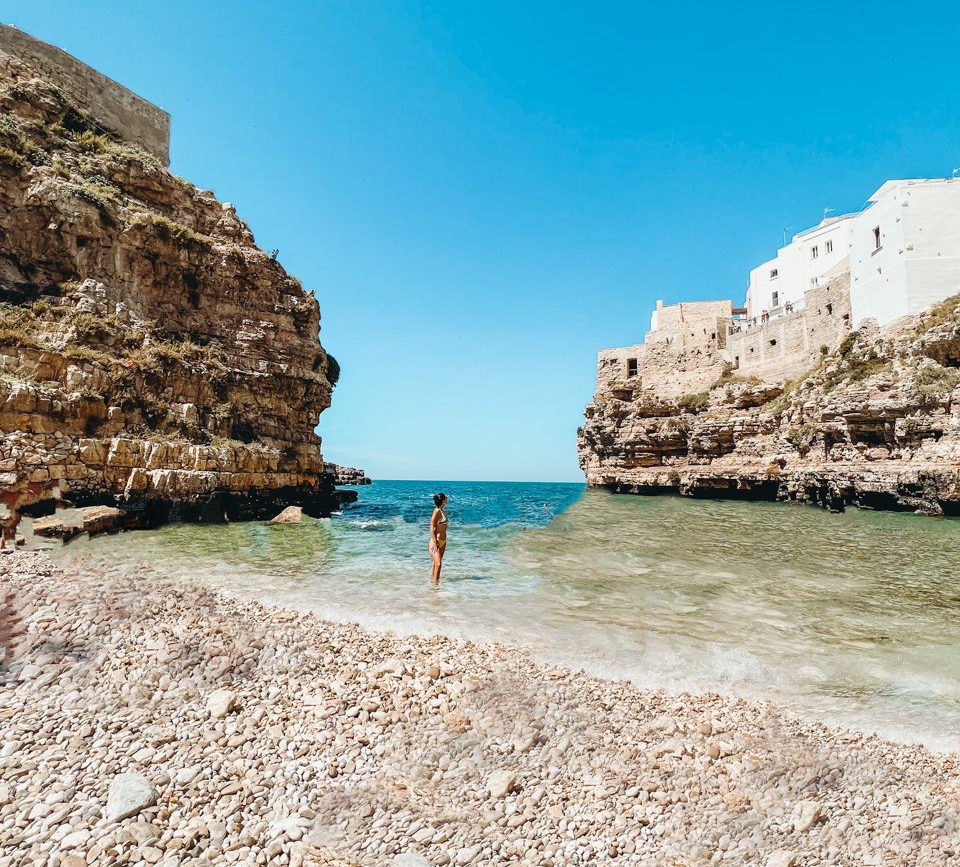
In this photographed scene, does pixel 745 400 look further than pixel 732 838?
Yes

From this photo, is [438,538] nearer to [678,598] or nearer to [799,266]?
[678,598]

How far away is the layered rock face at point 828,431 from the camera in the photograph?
25844 millimetres

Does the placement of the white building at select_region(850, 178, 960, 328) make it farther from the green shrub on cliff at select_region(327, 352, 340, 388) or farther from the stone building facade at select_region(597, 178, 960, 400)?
the green shrub on cliff at select_region(327, 352, 340, 388)

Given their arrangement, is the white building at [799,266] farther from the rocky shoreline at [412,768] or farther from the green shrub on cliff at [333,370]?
the rocky shoreline at [412,768]

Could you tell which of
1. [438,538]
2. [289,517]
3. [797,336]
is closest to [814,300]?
[797,336]

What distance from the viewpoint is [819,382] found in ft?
112

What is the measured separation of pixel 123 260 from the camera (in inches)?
870

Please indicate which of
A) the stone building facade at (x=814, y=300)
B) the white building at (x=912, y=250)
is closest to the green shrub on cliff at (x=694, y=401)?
the stone building facade at (x=814, y=300)

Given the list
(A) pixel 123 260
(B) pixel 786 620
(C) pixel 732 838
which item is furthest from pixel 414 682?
(A) pixel 123 260

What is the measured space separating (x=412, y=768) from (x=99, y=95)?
1447 inches

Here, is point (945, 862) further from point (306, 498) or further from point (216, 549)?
point (306, 498)

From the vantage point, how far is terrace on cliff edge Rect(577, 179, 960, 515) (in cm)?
2705

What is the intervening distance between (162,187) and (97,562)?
74.0 feet

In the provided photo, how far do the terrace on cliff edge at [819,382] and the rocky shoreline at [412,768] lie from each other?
2903cm
